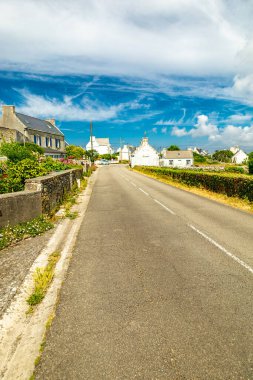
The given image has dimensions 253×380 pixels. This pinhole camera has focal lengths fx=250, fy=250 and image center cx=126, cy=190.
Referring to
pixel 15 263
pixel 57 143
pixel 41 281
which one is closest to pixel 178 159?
pixel 57 143

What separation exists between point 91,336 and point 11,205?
17.0 feet

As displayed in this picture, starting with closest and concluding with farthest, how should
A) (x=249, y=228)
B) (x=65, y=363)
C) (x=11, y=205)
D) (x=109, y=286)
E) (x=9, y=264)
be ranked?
(x=65, y=363) < (x=109, y=286) < (x=9, y=264) < (x=11, y=205) < (x=249, y=228)

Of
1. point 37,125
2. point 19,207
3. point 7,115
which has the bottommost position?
point 19,207

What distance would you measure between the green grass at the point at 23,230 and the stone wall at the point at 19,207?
16 cm

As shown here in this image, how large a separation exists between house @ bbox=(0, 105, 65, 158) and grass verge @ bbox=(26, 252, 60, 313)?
3901 cm

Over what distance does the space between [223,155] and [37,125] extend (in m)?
125

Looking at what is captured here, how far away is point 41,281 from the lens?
4789mm

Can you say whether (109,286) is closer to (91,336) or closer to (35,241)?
(91,336)

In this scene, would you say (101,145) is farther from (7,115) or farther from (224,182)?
(224,182)

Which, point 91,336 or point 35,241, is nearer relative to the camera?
point 91,336

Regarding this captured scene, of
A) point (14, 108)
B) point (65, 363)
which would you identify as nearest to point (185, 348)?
point (65, 363)

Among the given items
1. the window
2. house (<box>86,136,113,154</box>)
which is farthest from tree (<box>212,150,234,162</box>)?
the window

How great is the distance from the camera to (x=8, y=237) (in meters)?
6.89

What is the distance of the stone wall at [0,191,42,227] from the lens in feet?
23.3
